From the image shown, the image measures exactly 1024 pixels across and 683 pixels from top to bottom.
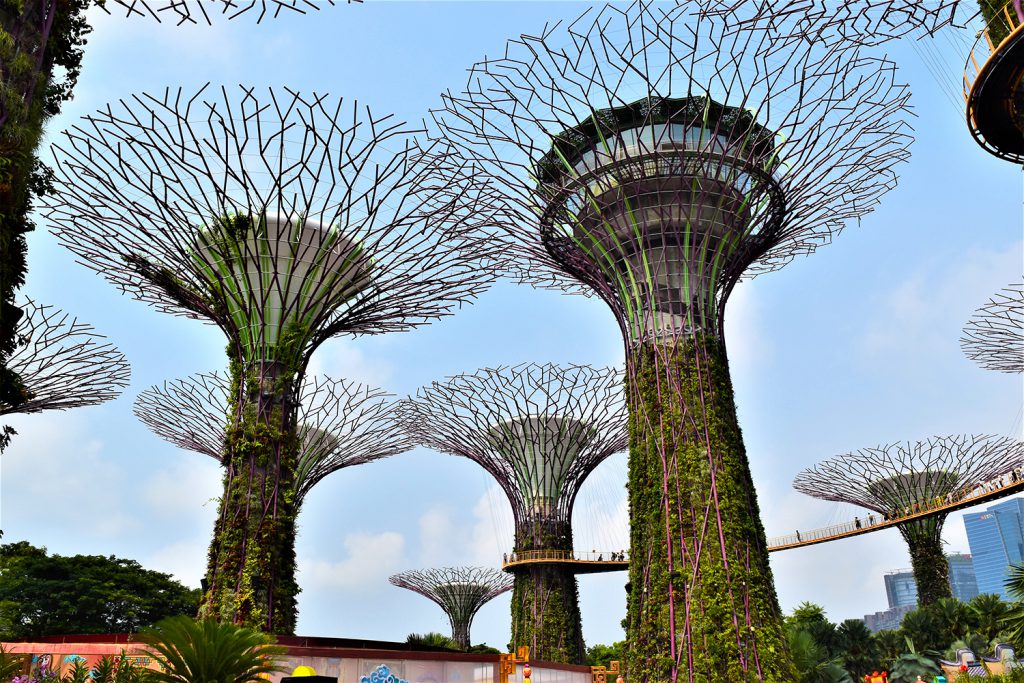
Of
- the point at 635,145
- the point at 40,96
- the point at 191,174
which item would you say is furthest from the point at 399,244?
the point at 40,96

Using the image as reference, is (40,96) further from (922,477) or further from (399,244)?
(922,477)

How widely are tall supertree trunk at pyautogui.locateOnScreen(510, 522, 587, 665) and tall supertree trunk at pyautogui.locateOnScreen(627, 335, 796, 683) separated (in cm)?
1527

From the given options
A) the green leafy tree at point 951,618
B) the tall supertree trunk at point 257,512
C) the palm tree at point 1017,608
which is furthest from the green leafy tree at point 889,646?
the tall supertree trunk at point 257,512

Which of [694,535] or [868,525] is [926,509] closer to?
[868,525]

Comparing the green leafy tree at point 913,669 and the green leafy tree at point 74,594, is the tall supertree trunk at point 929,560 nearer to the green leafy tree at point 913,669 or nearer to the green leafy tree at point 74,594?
the green leafy tree at point 913,669

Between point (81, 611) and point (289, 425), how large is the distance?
3254 cm

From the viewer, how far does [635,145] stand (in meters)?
20.7

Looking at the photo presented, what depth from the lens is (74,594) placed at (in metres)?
42.5

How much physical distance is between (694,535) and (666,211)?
8162 mm

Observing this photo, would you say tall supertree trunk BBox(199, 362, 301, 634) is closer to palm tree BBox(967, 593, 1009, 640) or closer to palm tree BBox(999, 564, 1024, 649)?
palm tree BBox(999, 564, 1024, 649)

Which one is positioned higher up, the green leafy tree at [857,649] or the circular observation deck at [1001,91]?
the circular observation deck at [1001,91]

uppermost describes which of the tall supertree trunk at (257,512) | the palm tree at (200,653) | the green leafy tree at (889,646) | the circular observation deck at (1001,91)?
the circular observation deck at (1001,91)

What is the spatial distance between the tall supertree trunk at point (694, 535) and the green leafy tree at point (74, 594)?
3468cm

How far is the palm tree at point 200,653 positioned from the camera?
7.48m
